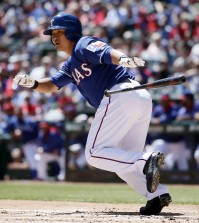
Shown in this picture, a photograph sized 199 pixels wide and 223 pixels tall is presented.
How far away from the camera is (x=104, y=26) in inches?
663

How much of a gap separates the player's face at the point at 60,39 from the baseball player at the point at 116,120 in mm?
38

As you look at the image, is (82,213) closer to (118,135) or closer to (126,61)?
(118,135)

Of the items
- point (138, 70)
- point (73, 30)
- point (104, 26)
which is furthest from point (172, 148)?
point (73, 30)

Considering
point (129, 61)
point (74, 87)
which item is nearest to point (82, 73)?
point (129, 61)

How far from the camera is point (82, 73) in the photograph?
250 inches

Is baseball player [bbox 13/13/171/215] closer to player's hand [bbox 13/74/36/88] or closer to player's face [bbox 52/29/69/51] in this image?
player's face [bbox 52/29/69/51]

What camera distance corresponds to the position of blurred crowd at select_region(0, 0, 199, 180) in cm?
1315

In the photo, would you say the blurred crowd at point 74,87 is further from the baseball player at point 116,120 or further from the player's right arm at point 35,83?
the baseball player at point 116,120

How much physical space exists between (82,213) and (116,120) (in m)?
0.93

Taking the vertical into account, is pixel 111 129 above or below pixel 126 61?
below

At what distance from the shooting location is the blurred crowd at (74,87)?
1315cm

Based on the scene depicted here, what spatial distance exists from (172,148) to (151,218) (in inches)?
287

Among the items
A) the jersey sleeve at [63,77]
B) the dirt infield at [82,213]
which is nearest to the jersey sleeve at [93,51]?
the jersey sleeve at [63,77]

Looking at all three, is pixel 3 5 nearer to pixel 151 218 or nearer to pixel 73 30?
pixel 73 30
